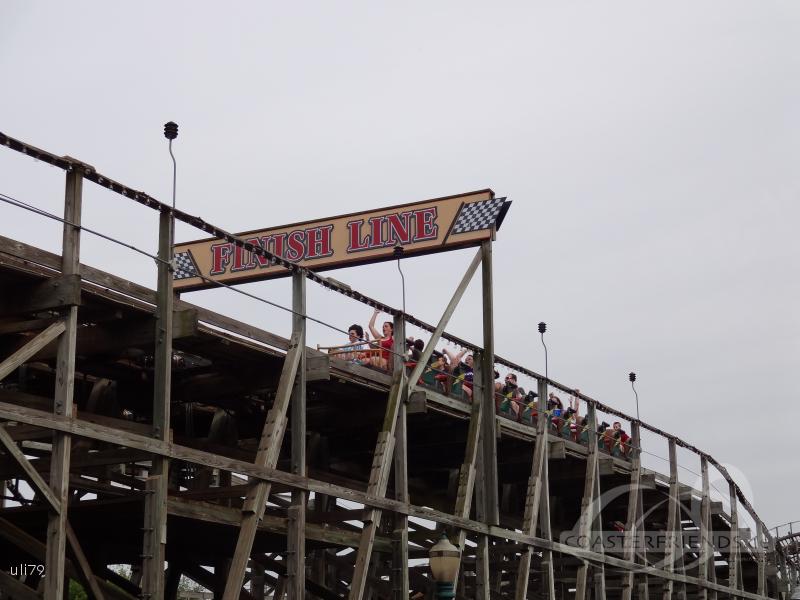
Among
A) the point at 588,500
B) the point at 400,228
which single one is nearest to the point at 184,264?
the point at 400,228

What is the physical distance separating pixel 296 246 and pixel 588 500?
7.70 metres

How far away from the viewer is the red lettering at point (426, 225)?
Result: 67.8 feet

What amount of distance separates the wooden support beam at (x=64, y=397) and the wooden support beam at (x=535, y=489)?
10501 millimetres

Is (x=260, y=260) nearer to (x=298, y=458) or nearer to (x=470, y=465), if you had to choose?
(x=470, y=465)

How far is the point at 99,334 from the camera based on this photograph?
48.0 ft

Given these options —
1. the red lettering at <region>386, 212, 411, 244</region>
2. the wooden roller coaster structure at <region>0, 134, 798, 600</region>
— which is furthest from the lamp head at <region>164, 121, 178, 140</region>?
the red lettering at <region>386, 212, 411, 244</region>

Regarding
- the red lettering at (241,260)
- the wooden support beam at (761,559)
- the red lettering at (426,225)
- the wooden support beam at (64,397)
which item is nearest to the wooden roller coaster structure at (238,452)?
the wooden support beam at (64,397)

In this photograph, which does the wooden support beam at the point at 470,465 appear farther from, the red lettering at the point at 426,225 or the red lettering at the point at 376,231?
the red lettering at the point at 376,231

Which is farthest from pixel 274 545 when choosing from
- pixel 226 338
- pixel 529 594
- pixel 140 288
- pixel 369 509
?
pixel 529 594

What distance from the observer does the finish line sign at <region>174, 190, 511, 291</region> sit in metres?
20.6

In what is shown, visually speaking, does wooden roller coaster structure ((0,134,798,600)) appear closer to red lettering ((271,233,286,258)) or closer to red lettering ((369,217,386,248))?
red lettering ((369,217,386,248))

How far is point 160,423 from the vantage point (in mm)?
13805

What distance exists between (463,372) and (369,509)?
6037 millimetres

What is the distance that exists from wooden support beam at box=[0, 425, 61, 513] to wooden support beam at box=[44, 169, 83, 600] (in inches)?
2.5
